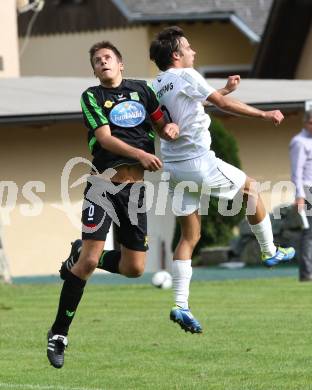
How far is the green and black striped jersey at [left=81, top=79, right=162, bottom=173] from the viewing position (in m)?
9.45

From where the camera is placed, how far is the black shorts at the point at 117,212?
374 inches

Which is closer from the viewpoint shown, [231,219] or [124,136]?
[124,136]

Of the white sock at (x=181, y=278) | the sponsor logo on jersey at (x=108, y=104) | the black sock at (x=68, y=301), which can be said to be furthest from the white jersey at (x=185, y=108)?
the black sock at (x=68, y=301)

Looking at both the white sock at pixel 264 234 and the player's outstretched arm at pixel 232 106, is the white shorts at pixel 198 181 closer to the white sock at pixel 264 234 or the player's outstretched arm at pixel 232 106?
the white sock at pixel 264 234

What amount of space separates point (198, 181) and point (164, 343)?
2252 mm

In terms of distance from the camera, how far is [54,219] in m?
23.8

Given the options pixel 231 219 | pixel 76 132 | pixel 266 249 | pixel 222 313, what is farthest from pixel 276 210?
pixel 266 249

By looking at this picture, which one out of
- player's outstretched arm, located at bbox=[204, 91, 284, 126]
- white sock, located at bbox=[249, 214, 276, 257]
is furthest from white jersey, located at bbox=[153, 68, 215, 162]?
white sock, located at bbox=[249, 214, 276, 257]

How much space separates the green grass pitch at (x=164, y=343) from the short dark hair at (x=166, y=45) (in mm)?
2427

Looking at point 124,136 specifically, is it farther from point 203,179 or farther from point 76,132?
point 76,132

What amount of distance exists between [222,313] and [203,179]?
171 inches

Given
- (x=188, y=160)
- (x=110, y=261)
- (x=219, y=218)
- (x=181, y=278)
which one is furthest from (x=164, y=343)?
(x=219, y=218)

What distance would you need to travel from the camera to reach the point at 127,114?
9.52 m

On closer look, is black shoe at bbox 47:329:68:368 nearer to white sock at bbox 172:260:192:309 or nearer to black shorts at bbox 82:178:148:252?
black shorts at bbox 82:178:148:252
